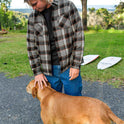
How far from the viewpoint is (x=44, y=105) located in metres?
2.69

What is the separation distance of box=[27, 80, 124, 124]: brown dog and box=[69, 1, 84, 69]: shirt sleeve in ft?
1.91

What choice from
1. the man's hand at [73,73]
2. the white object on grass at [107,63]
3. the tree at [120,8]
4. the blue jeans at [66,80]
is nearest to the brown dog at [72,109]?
the blue jeans at [66,80]

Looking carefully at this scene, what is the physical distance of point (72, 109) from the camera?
7.80 ft

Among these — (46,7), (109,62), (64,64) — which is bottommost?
(109,62)

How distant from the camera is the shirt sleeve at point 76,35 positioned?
2.51 metres

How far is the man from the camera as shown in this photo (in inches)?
97.8

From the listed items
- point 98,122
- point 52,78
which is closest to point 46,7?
point 52,78

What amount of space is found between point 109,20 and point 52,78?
1821 inches

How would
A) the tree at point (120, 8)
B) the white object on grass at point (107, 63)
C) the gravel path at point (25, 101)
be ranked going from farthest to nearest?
1. the tree at point (120, 8)
2. the white object on grass at point (107, 63)
3. the gravel path at point (25, 101)

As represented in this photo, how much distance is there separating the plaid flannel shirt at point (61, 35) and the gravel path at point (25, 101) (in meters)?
1.54

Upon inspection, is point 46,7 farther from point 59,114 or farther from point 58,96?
point 59,114

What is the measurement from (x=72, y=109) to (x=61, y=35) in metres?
1.14

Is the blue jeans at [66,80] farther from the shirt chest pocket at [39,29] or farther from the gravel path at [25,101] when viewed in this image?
the gravel path at [25,101]

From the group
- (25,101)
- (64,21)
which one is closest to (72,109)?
(64,21)
